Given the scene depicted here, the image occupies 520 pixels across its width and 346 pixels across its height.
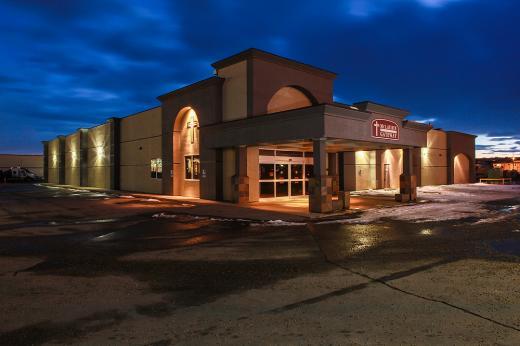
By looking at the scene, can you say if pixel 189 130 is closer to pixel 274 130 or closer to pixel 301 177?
pixel 301 177

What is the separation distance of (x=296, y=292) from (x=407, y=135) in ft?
53.9

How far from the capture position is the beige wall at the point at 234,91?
20.0 meters

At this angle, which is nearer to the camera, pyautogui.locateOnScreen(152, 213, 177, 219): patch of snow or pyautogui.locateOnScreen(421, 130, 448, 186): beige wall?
pyautogui.locateOnScreen(152, 213, 177, 219): patch of snow

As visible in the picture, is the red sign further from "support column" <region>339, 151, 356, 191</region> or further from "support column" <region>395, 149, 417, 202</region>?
"support column" <region>339, 151, 356, 191</region>

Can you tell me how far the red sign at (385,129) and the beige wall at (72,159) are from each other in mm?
36143

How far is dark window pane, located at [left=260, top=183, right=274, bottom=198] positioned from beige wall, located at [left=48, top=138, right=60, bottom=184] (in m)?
39.8

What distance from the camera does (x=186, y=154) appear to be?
2542 cm

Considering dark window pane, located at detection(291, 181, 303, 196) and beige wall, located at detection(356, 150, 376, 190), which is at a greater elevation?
beige wall, located at detection(356, 150, 376, 190)

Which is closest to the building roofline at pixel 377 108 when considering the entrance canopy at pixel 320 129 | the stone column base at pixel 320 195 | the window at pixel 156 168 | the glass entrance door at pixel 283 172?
the entrance canopy at pixel 320 129

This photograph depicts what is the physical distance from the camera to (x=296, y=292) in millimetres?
5789

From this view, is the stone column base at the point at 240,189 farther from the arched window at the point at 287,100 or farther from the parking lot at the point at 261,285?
the parking lot at the point at 261,285

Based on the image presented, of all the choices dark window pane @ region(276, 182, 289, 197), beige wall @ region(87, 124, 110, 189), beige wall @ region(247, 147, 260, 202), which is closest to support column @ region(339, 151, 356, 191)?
dark window pane @ region(276, 182, 289, 197)

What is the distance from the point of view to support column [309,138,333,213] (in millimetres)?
15422

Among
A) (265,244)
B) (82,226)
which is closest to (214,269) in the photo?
(265,244)
